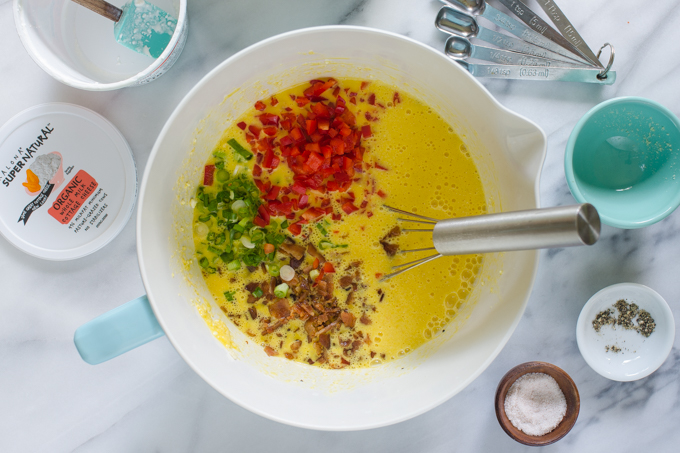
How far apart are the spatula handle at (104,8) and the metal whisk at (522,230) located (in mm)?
1100

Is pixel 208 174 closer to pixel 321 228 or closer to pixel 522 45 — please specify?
pixel 321 228

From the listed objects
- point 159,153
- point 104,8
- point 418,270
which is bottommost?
point 418,270

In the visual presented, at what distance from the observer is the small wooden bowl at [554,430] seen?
139 centimetres

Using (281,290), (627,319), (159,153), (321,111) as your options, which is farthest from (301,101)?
(627,319)

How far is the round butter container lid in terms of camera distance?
1.42 m

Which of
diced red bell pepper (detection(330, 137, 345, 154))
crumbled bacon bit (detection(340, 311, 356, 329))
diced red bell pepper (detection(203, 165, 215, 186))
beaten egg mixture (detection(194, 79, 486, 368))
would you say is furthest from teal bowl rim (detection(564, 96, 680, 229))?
diced red bell pepper (detection(203, 165, 215, 186))

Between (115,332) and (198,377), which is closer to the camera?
(115,332)

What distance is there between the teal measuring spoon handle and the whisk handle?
765 mm

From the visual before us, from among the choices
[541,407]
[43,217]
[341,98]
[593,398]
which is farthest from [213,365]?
[593,398]

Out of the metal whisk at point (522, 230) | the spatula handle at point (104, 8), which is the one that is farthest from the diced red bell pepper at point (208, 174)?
the metal whisk at point (522, 230)

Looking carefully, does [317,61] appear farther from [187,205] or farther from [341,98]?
[187,205]

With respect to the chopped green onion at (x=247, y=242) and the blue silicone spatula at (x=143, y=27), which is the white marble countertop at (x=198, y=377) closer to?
the blue silicone spatula at (x=143, y=27)

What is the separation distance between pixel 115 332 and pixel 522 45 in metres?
1.42

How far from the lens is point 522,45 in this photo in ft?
4.65
